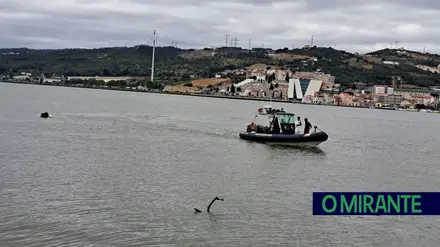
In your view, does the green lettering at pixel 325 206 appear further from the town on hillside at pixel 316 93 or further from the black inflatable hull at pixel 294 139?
the town on hillside at pixel 316 93

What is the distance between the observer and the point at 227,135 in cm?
4338

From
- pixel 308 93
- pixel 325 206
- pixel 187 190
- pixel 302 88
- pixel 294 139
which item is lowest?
pixel 187 190

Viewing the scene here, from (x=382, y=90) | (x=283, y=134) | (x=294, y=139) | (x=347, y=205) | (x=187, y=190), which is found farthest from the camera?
(x=382, y=90)

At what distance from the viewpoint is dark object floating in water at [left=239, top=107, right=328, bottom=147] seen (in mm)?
34969

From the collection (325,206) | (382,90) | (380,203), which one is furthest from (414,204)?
(382,90)

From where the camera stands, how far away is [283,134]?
3647 centimetres

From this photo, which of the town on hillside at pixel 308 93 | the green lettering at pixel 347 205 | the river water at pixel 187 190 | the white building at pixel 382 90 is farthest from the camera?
the white building at pixel 382 90

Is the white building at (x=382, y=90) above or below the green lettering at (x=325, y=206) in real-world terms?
above

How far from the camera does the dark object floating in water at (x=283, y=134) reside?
35.0m

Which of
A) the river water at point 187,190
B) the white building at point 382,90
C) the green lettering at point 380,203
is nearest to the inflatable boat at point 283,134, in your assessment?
the river water at point 187,190

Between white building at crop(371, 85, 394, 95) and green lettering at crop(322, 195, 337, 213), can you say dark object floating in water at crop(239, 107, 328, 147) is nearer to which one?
green lettering at crop(322, 195, 337, 213)

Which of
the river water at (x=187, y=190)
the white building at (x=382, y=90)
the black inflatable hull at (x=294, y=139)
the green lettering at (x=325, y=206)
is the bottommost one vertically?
the river water at (x=187, y=190)

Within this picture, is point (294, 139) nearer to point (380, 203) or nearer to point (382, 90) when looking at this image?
point (380, 203)

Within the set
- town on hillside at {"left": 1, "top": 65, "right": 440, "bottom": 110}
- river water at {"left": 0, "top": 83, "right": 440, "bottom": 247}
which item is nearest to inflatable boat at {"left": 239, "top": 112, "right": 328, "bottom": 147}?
river water at {"left": 0, "top": 83, "right": 440, "bottom": 247}
